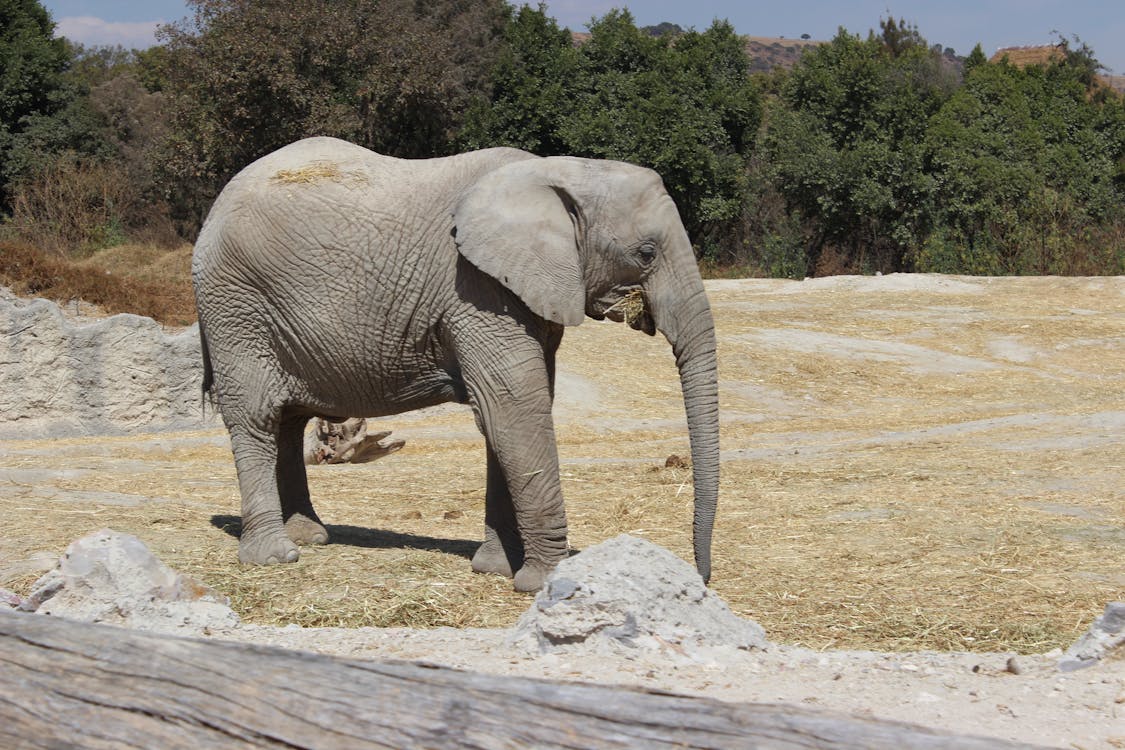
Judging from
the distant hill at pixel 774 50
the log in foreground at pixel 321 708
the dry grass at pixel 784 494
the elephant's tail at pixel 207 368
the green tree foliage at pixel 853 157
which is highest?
the distant hill at pixel 774 50

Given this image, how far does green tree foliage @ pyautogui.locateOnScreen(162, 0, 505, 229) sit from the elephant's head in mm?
20614

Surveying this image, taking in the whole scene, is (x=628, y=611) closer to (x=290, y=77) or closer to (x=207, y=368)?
(x=207, y=368)

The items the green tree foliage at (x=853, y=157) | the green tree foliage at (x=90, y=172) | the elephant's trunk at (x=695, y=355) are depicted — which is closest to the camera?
the elephant's trunk at (x=695, y=355)

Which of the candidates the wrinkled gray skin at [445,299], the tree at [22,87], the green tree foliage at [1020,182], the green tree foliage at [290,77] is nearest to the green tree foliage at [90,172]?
the tree at [22,87]

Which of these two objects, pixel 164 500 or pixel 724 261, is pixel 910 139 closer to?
pixel 724 261

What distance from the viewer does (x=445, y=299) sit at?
22.6 feet

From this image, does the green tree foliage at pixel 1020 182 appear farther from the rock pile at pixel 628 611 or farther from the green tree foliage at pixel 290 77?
the rock pile at pixel 628 611

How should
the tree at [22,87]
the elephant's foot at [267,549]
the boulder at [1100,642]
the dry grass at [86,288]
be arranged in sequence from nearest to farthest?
the boulder at [1100,642], the elephant's foot at [267,549], the dry grass at [86,288], the tree at [22,87]

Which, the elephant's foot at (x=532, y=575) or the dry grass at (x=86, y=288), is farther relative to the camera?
the dry grass at (x=86, y=288)

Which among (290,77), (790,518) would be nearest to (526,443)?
(790,518)

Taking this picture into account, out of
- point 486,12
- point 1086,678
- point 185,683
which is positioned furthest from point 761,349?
point 486,12

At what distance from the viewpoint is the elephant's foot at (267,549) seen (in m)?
7.48

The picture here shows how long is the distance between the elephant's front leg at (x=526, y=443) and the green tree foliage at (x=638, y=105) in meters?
22.3

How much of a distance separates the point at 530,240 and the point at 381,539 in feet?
8.58
